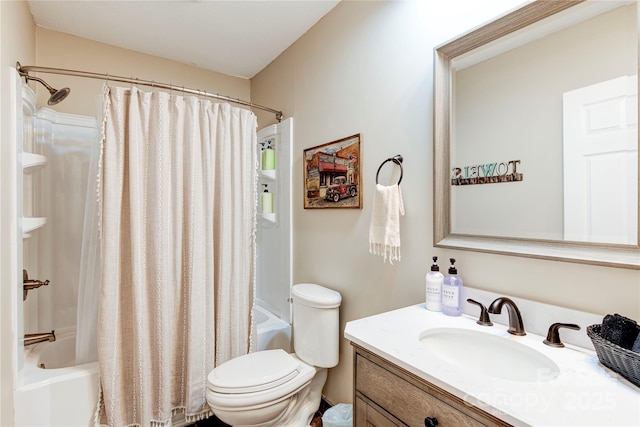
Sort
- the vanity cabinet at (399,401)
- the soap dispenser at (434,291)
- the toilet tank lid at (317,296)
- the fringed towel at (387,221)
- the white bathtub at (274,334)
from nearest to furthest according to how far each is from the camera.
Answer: the vanity cabinet at (399,401), the soap dispenser at (434,291), the fringed towel at (387,221), the toilet tank lid at (317,296), the white bathtub at (274,334)

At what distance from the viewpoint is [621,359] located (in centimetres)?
70

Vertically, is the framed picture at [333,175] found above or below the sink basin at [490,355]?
above

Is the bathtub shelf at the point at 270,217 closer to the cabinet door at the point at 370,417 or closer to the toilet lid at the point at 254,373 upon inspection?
the toilet lid at the point at 254,373

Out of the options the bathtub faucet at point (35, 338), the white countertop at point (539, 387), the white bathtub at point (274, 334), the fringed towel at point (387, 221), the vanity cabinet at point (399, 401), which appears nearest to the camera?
the white countertop at point (539, 387)

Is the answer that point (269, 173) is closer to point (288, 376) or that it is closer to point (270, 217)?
point (270, 217)

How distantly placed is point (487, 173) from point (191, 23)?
202cm

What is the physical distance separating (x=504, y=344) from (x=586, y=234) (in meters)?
0.41

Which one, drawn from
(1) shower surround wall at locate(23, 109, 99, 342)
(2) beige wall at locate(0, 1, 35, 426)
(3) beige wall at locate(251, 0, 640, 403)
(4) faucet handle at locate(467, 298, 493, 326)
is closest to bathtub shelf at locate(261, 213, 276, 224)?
→ (3) beige wall at locate(251, 0, 640, 403)

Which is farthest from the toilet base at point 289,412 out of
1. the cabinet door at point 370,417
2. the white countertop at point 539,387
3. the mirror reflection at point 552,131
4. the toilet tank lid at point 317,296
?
the mirror reflection at point 552,131

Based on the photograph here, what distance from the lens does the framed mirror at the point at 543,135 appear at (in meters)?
0.86

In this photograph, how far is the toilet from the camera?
1.44 m

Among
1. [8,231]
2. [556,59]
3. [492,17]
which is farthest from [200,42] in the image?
[556,59]

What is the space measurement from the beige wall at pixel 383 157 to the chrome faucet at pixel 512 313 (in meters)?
0.09

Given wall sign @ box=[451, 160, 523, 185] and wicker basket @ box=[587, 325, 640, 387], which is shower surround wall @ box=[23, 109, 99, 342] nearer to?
wall sign @ box=[451, 160, 523, 185]
